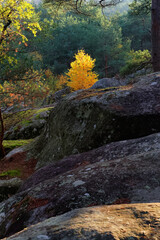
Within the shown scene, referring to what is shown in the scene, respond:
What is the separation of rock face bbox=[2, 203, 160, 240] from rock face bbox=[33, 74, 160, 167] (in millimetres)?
3259

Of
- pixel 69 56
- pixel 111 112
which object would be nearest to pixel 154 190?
pixel 111 112

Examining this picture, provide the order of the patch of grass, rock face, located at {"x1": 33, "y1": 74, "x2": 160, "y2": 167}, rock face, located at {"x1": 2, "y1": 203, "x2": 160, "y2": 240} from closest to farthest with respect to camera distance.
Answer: rock face, located at {"x1": 2, "y1": 203, "x2": 160, "y2": 240}, rock face, located at {"x1": 33, "y1": 74, "x2": 160, "y2": 167}, the patch of grass

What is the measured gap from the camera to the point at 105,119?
521 centimetres

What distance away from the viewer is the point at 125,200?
2.21 m

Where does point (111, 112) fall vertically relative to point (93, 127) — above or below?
above

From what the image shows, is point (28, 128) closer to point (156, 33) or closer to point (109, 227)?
point (156, 33)

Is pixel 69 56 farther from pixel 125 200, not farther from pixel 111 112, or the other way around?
pixel 125 200

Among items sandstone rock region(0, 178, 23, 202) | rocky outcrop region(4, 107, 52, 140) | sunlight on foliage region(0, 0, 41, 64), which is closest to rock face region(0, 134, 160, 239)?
sandstone rock region(0, 178, 23, 202)

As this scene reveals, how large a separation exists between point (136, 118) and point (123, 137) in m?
0.54

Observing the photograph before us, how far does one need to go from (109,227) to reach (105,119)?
394 cm

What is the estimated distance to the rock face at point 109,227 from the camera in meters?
1.28

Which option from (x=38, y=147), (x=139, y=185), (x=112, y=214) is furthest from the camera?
(x=38, y=147)

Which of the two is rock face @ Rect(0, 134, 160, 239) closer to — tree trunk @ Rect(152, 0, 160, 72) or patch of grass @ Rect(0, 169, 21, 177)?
patch of grass @ Rect(0, 169, 21, 177)

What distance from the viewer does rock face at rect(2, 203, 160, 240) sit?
1277mm
